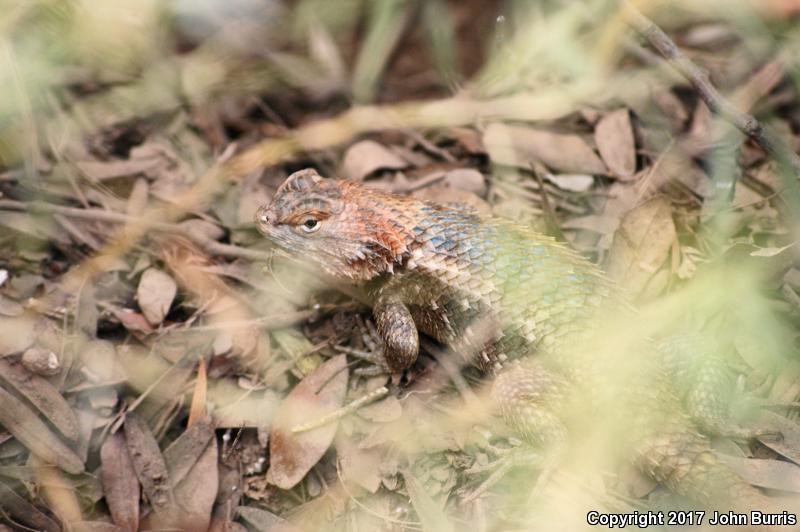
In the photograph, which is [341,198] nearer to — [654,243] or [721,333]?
[654,243]

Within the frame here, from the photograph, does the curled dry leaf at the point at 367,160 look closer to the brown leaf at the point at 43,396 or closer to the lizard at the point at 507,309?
the lizard at the point at 507,309

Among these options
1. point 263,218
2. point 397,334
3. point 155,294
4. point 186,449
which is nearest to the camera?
point 186,449

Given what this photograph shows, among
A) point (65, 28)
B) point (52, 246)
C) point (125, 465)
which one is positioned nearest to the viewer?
point (125, 465)

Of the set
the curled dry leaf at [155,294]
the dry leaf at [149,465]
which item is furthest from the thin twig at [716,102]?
the dry leaf at [149,465]

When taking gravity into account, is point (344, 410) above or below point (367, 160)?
below

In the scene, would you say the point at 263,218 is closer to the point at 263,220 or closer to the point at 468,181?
the point at 263,220

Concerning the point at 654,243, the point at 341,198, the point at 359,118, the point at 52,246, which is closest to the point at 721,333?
the point at 654,243

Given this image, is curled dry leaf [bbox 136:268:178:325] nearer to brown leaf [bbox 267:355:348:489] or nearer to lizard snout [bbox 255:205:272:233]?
lizard snout [bbox 255:205:272:233]

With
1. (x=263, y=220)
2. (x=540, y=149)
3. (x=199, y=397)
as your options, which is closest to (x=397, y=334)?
(x=263, y=220)
